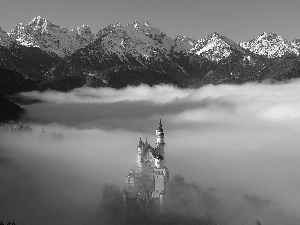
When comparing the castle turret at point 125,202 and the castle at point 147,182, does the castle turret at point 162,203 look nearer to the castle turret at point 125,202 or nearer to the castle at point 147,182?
the castle at point 147,182

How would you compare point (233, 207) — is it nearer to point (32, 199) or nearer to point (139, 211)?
point (139, 211)

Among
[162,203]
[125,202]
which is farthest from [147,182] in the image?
[125,202]

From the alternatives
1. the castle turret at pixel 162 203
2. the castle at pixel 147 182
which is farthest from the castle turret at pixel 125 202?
the castle turret at pixel 162 203

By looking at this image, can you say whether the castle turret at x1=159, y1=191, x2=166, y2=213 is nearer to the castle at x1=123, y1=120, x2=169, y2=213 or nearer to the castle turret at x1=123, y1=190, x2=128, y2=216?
the castle at x1=123, y1=120, x2=169, y2=213

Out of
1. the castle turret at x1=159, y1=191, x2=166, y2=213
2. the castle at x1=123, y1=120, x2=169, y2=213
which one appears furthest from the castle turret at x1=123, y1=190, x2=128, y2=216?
the castle turret at x1=159, y1=191, x2=166, y2=213

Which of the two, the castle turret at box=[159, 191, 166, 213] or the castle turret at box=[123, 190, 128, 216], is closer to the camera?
the castle turret at box=[159, 191, 166, 213]

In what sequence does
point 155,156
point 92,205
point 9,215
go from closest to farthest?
point 155,156 < point 9,215 < point 92,205

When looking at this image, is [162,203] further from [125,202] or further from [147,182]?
[125,202]

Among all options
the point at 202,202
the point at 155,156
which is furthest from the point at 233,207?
the point at 155,156
